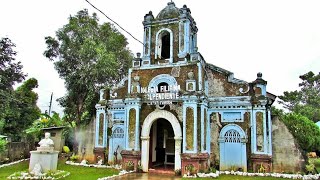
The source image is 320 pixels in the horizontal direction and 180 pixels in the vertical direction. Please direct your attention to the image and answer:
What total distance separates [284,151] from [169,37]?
877cm

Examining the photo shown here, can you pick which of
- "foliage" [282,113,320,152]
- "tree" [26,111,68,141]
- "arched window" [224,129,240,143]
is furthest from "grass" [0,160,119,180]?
"foliage" [282,113,320,152]

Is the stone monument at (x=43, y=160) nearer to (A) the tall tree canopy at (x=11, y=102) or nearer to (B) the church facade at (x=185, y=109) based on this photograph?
(B) the church facade at (x=185, y=109)

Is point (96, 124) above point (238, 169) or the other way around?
above

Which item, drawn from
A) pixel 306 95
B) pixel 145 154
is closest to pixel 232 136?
pixel 145 154

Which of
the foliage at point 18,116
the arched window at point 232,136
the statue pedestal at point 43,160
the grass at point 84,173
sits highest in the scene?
the foliage at point 18,116

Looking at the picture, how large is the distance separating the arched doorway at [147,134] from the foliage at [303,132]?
6022 millimetres

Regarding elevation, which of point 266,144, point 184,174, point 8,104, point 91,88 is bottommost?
point 184,174

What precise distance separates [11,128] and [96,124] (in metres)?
7.54

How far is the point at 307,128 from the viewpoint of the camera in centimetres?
1577

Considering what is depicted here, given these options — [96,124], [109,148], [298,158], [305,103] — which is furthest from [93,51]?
[305,103]

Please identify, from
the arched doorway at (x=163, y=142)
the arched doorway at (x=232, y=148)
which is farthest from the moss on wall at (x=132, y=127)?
the arched doorway at (x=232, y=148)

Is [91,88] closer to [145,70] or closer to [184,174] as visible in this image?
[145,70]

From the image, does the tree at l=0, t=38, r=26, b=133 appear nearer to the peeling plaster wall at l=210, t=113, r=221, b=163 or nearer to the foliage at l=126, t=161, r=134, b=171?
the foliage at l=126, t=161, r=134, b=171

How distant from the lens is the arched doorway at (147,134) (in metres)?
13.5
